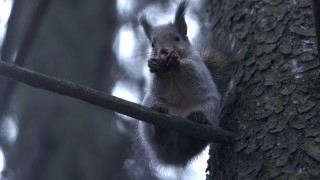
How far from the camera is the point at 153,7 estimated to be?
11.3 ft

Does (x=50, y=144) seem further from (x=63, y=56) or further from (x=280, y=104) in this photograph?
(x=280, y=104)

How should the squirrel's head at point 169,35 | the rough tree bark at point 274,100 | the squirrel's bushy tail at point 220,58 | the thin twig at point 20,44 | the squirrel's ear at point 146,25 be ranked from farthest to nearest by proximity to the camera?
the squirrel's ear at point 146,25 → the squirrel's head at point 169,35 → the squirrel's bushy tail at point 220,58 → the rough tree bark at point 274,100 → the thin twig at point 20,44

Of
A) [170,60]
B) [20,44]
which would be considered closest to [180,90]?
[170,60]

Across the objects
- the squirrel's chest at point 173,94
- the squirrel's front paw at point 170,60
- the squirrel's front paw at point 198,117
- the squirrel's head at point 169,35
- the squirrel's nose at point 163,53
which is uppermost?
the squirrel's head at point 169,35

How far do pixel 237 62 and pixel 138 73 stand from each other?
0.94 metres

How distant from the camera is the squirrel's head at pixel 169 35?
8.40 feet

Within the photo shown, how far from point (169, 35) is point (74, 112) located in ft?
1.97

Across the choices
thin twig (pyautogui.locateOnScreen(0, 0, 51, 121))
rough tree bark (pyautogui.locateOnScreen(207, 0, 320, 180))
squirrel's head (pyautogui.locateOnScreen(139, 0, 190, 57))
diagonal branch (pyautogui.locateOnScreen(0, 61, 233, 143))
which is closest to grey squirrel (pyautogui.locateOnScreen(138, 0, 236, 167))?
squirrel's head (pyautogui.locateOnScreen(139, 0, 190, 57))

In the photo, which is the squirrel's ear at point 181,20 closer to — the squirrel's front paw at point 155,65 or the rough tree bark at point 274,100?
the rough tree bark at point 274,100

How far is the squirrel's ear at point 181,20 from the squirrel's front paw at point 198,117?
585 millimetres

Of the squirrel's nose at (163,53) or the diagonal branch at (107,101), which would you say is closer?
the diagonal branch at (107,101)

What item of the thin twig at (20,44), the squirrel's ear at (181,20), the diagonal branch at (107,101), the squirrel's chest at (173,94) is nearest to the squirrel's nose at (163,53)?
the squirrel's chest at (173,94)

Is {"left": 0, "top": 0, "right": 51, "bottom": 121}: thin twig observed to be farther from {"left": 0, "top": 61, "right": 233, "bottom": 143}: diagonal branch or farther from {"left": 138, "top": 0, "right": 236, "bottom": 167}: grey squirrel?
{"left": 138, "top": 0, "right": 236, "bottom": 167}: grey squirrel

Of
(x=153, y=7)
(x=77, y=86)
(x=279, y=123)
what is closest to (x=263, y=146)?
(x=279, y=123)
